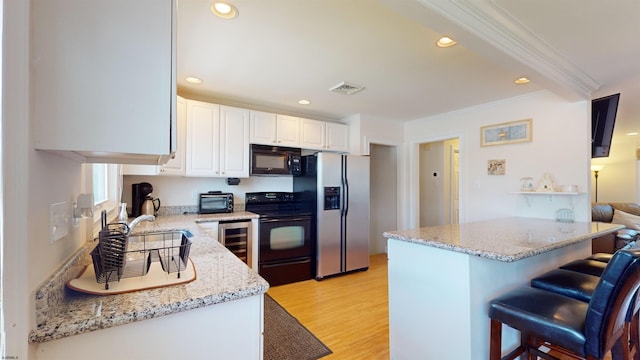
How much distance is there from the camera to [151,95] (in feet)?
2.68

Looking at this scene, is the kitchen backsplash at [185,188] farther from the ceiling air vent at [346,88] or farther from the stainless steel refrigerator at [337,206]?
the ceiling air vent at [346,88]

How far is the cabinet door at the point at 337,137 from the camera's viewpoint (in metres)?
4.02

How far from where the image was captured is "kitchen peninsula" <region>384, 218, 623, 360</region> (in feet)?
4.96

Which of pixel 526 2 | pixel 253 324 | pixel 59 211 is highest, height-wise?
pixel 526 2

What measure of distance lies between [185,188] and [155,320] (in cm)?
283

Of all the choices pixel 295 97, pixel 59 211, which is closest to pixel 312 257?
pixel 295 97

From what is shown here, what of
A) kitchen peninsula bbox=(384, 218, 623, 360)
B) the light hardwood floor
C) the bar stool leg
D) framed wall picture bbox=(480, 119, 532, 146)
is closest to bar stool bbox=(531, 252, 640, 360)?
kitchen peninsula bbox=(384, 218, 623, 360)

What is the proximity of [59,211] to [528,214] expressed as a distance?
3944 mm

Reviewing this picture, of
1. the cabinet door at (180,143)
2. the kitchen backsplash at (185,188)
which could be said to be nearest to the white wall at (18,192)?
the cabinet door at (180,143)

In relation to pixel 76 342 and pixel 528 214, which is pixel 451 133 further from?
pixel 76 342

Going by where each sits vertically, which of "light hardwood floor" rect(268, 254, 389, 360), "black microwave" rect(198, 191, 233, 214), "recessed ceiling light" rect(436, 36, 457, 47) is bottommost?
"light hardwood floor" rect(268, 254, 389, 360)

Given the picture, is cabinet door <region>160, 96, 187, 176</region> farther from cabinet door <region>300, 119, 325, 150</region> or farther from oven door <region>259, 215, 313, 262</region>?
cabinet door <region>300, 119, 325, 150</region>

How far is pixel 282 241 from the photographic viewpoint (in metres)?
3.38

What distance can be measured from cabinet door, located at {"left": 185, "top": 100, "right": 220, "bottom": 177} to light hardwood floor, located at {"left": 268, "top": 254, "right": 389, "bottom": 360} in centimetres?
161
